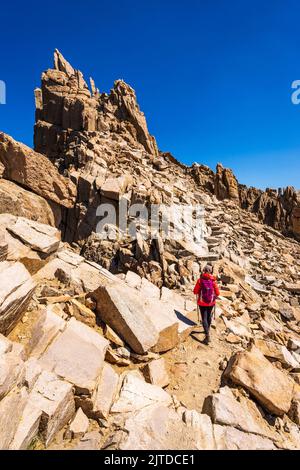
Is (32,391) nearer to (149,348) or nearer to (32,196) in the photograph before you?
(149,348)

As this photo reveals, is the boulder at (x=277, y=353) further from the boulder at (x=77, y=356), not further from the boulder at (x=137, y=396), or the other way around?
the boulder at (x=77, y=356)

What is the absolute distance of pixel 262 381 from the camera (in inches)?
291

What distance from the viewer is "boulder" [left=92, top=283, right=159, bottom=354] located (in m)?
8.41

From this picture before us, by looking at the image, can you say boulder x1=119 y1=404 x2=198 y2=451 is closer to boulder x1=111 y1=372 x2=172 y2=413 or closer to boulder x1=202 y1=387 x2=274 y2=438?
boulder x1=111 y1=372 x2=172 y2=413

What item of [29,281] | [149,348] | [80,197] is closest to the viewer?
[29,281]

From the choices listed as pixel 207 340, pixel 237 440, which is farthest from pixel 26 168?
pixel 237 440

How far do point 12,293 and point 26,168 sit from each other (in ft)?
59.5

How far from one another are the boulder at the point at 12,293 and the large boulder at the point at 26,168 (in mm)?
16655

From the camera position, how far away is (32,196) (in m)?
22.2

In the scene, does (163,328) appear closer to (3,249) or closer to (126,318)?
(126,318)

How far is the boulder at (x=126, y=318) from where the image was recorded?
8.41m

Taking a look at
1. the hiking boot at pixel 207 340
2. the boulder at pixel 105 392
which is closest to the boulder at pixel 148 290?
the hiking boot at pixel 207 340

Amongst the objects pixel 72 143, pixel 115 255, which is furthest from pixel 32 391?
pixel 72 143
